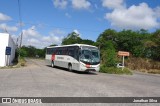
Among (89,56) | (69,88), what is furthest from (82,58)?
(69,88)

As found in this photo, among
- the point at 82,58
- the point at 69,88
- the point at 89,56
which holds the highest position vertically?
the point at 89,56

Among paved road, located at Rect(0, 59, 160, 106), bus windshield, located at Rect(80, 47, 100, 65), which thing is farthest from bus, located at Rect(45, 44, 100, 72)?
paved road, located at Rect(0, 59, 160, 106)

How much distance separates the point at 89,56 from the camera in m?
28.4

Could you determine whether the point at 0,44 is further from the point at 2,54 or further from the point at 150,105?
the point at 150,105

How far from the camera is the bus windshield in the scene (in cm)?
2809

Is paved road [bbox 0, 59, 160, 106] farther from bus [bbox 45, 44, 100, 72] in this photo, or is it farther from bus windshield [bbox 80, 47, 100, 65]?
bus windshield [bbox 80, 47, 100, 65]

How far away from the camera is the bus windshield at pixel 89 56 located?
92.2 feet

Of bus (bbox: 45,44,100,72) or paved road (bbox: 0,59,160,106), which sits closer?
paved road (bbox: 0,59,160,106)

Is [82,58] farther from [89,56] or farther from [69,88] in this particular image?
[69,88]

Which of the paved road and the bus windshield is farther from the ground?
the bus windshield

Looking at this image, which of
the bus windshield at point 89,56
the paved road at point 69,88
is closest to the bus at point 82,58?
the bus windshield at point 89,56

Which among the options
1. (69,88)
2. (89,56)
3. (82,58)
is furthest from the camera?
(89,56)

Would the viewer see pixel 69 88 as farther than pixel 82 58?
No

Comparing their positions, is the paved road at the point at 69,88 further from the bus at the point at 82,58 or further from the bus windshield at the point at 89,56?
the bus windshield at the point at 89,56
